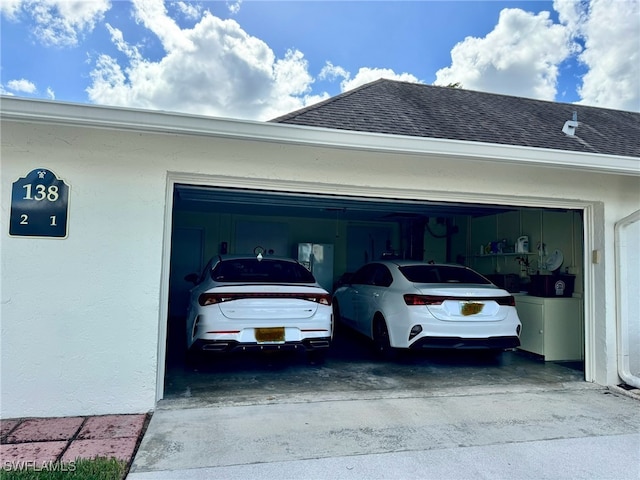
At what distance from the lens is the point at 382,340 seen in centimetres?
591

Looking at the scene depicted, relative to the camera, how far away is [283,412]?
380cm

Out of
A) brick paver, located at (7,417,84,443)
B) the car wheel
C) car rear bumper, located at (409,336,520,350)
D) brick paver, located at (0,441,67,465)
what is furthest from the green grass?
the car wheel

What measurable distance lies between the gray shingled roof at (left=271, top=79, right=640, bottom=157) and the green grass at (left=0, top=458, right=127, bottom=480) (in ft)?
13.1

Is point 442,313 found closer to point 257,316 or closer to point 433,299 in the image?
point 433,299

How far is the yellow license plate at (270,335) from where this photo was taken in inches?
183

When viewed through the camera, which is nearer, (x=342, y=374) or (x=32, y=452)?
(x=32, y=452)

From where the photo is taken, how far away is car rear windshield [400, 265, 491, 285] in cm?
579

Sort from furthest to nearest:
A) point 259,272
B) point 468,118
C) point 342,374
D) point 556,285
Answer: point 468,118
point 556,285
point 259,272
point 342,374

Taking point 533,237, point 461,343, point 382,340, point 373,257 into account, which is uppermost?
point 533,237

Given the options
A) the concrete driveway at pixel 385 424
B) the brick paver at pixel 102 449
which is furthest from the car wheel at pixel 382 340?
the brick paver at pixel 102 449

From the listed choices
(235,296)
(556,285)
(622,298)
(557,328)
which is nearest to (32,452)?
(235,296)

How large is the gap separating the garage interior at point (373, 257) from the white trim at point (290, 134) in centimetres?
91

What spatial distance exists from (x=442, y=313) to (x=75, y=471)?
13.4 ft

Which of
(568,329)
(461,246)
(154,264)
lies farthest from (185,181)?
(461,246)
